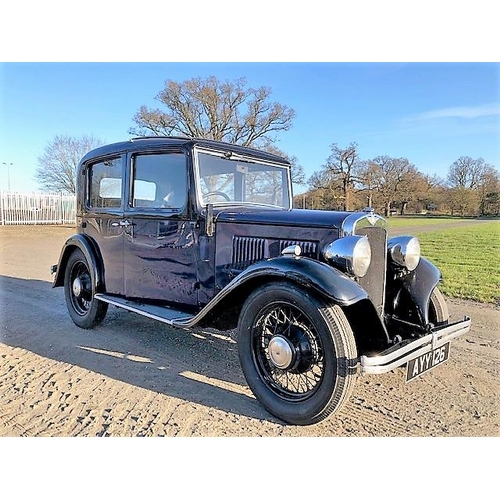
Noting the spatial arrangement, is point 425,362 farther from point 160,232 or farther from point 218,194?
point 160,232

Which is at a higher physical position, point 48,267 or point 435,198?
point 435,198

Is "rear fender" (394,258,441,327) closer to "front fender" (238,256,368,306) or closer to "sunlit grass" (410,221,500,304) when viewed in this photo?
"front fender" (238,256,368,306)

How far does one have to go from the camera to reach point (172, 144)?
3.65 m

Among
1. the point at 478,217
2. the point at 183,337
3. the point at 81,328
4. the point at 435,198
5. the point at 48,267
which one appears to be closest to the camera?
the point at 183,337

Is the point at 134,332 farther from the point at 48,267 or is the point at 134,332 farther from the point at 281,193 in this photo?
the point at 48,267

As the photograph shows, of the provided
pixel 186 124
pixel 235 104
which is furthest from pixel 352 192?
pixel 186 124

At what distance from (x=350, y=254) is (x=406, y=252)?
85 centimetres

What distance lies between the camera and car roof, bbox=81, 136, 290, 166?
3.61 metres

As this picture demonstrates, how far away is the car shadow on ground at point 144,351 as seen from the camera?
116 inches

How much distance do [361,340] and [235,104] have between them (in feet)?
45.0

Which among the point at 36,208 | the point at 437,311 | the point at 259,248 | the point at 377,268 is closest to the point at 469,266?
the point at 437,311

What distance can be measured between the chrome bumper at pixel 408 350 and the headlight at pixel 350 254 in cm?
55

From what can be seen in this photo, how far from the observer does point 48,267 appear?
30.4ft

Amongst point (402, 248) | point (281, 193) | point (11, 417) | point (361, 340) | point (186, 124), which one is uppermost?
point (186, 124)
